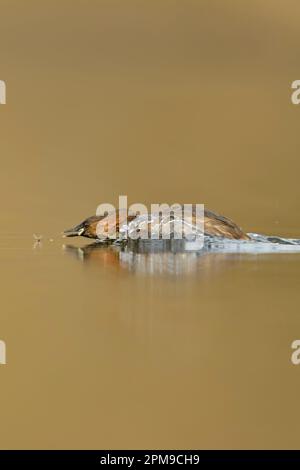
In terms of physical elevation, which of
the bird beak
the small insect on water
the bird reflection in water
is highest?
the bird beak

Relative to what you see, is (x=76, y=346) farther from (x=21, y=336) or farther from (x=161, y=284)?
(x=161, y=284)

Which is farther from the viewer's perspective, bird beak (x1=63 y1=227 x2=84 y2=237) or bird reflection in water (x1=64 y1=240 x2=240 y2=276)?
bird beak (x1=63 y1=227 x2=84 y2=237)

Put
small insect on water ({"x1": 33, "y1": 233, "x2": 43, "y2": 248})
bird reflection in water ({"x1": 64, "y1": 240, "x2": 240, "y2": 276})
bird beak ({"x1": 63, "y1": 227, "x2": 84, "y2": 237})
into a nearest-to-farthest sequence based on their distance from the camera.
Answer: bird reflection in water ({"x1": 64, "y1": 240, "x2": 240, "y2": 276}), small insect on water ({"x1": 33, "y1": 233, "x2": 43, "y2": 248}), bird beak ({"x1": 63, "y1": 227, "x2": 84, "y2": 237})

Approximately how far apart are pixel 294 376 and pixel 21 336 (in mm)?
655

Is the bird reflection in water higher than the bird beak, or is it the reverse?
the bird beak

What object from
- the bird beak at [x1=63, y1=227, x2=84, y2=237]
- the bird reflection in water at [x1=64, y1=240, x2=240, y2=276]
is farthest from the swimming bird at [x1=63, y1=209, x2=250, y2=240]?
the bird reflection in water at [x1=64, y1=240, x2=240, y2=276]

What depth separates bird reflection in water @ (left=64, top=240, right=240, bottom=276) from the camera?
11.1 ft

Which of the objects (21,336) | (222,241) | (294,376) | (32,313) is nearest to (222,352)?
(294,376)

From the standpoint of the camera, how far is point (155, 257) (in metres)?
3.90

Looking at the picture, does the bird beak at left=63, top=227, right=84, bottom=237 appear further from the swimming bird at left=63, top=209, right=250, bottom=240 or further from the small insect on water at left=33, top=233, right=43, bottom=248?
the small insect on water at left=33, top=233, right=43, bottom=248

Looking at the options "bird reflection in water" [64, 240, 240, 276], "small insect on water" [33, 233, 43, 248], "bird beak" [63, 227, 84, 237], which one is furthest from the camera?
"bird beak" [63, 227, 84, 237]

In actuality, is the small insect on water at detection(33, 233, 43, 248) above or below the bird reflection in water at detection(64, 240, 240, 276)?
above

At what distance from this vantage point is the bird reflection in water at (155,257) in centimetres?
340

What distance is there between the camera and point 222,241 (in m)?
4.46
